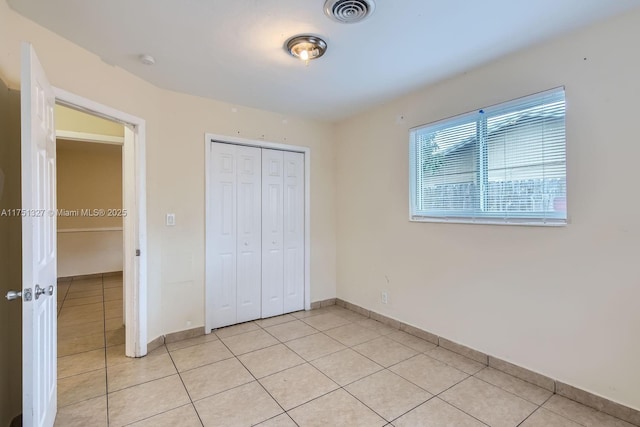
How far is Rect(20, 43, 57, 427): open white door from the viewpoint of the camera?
139 centimetres

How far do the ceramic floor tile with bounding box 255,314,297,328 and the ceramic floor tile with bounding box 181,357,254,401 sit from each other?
917mm

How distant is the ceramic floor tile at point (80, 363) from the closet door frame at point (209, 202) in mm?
941

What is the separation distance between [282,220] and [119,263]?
14.2 ft

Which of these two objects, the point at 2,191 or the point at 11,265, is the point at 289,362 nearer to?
the point at 11,265

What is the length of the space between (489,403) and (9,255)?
10.4ft

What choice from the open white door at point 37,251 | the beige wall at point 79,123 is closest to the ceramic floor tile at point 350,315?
the open white door at point 37,251

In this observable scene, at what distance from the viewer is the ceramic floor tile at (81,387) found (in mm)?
2121

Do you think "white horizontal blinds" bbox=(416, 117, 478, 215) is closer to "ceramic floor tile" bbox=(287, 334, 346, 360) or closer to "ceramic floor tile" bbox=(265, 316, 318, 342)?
"ceramic floor tile" bbox=(287, 334, 346, 360)

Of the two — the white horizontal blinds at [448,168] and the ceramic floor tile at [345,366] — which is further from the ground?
the white horizontal blinds at [448,168]

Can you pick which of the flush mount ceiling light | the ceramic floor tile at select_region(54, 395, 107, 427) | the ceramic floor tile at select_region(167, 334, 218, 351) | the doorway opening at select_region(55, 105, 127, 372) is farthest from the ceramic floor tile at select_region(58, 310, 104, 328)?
the flush mount ceiling light

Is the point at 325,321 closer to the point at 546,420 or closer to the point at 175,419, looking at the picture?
the point at 175,419

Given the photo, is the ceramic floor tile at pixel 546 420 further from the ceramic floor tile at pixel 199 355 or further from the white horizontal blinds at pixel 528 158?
the ceramic floor tile at pixel 199 355

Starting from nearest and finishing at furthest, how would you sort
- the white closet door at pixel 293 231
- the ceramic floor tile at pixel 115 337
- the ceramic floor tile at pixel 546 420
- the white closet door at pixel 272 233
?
1. the ceramic floor tile at pixel 546 420
2. the ceramic floor tile at pixel 115 337
3. the white closet door at pixel 272 233
4. the white closet door at pixel 293 231

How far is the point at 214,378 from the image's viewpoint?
238 centimetres
